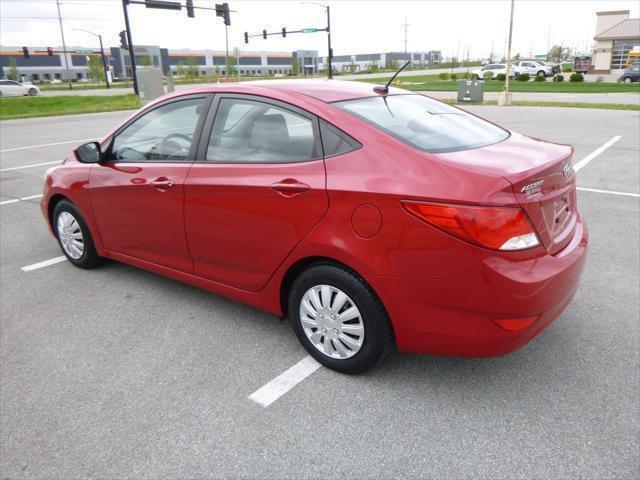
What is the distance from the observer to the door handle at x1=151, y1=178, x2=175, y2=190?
3479 mm

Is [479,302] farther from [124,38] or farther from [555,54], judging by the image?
[555,54]

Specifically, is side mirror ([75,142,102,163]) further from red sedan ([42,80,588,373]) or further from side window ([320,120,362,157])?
side window ([320,120,362,157])

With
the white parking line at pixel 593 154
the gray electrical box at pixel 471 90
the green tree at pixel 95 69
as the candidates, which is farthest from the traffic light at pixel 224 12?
the green tree at pixel 95 69

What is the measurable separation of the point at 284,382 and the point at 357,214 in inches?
41.8

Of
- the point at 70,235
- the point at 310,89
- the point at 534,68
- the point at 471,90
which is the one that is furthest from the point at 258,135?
the point at 534,68

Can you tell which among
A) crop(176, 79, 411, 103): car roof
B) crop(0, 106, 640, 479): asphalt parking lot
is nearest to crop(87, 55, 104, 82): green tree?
crop(0, 106, 640, 479): asphalt parking lot

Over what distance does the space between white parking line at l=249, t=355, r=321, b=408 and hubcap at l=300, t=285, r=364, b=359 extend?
0.15 m

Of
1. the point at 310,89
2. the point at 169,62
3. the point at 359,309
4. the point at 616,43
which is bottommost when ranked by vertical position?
the point at 359,309

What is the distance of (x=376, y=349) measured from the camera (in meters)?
2.77

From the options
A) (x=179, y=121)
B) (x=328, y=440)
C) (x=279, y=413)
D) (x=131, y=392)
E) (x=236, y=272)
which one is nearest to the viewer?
(x=328, y=440)

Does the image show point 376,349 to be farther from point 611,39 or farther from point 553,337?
point 611,39

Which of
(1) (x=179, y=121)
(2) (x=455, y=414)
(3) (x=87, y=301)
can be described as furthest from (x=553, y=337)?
(3) (x=87, y=301)

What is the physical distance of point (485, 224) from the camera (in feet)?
7.66

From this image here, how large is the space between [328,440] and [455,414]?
664 mm
